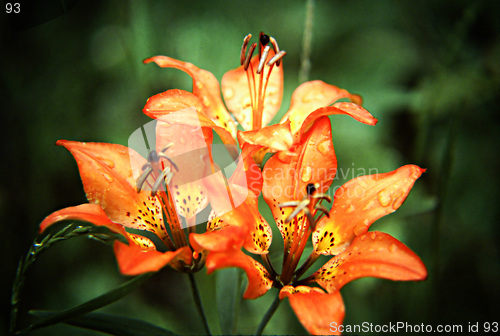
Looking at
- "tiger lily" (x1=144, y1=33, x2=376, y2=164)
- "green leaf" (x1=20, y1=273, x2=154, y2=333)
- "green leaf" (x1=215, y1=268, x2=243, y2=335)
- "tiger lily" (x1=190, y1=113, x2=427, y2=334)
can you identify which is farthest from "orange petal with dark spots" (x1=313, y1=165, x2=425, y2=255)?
"green leaf" (x1=20, y1=273, x2=154, y2=333)

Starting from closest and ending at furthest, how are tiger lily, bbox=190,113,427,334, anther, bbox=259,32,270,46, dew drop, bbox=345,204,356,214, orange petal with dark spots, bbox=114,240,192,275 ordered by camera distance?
orange petal with dark spots, bbox=114,240,192,275 → tiger lily, bbox=190,113,427,334 → dew drop, bbox=345,204,356,214 → anther, bbox=259,32,270,46

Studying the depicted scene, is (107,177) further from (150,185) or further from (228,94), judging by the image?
(228,94)

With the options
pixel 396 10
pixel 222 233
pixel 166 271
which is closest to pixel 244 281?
pixel 222 233

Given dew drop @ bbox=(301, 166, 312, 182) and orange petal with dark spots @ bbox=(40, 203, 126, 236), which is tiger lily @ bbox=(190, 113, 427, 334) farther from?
orange petal with dark spots @ bbox=(40, 203, 126, 236)

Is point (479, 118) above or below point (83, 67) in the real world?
below

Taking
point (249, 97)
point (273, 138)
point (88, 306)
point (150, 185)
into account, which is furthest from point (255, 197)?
point (249, 97)

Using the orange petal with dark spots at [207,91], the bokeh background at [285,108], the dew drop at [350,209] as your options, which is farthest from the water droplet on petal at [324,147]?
the bokeh background at [285,108]

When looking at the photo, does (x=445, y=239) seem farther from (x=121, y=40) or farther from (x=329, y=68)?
(x=121, y=40)
